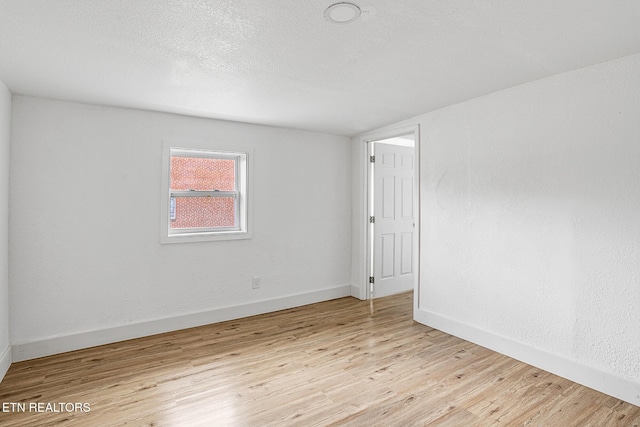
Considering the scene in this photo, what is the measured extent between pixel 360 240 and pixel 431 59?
2.67 meters

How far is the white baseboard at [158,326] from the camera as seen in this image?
275 cm

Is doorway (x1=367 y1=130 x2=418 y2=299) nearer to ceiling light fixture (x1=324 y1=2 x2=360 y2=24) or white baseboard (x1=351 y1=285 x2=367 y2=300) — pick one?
white baseboard (x1=351 y1=285 x2=367 y2=300)

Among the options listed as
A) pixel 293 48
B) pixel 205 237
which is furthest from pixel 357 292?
pixel 293 48

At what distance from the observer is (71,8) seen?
1.52m

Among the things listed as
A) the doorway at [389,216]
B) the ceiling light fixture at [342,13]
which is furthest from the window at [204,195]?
the ceiling light fixture at [342,13]

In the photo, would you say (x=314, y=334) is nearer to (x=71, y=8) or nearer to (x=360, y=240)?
(x=360, y=240)

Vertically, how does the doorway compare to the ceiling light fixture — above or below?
below

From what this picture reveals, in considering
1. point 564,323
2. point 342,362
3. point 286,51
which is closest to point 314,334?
point 342,362

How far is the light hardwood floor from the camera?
197cm

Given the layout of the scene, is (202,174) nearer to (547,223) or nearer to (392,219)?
(392,219)

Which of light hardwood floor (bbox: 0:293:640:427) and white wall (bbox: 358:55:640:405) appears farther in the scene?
white wall (bbox: 358:55:640:405)

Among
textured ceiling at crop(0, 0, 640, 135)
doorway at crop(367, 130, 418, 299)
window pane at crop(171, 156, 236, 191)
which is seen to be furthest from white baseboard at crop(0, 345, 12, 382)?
doorway at crop(367, 130, 418, 299)

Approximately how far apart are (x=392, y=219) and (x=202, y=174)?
251 centimetres

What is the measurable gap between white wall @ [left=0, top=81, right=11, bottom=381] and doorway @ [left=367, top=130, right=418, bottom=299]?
3.47 metres
